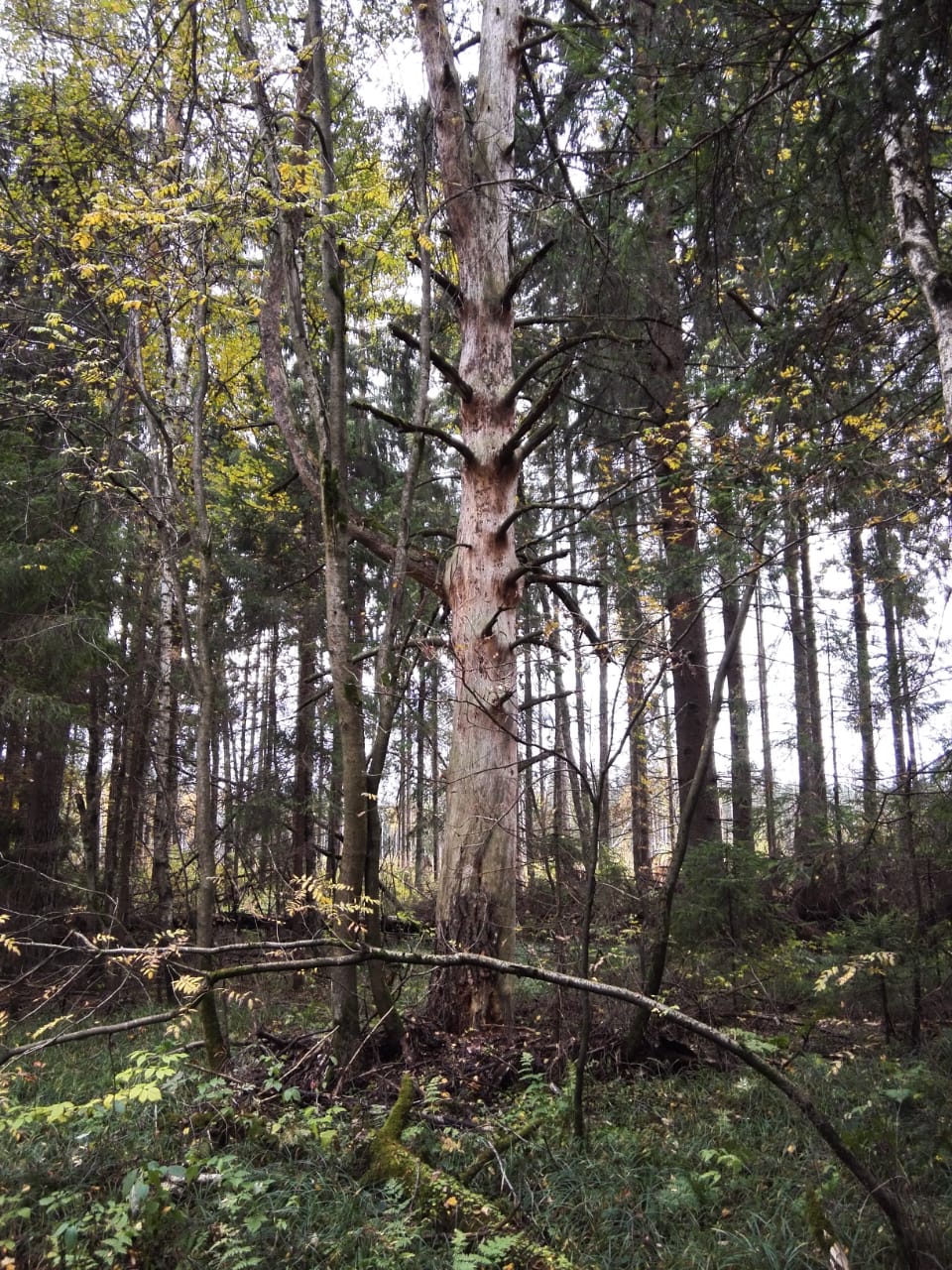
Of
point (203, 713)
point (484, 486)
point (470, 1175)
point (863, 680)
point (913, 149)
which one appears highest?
point (913, 149)

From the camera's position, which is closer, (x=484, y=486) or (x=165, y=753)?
(x=484, y=486)

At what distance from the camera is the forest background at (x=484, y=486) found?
4.05 metres

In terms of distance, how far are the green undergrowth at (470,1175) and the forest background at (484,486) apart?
0.30ft

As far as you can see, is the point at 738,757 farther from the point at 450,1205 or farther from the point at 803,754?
the point at 450,1205

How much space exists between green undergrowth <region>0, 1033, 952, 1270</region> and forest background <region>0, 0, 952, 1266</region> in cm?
9

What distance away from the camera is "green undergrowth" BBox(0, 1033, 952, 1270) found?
2867mm

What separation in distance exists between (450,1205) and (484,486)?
15.5 feet

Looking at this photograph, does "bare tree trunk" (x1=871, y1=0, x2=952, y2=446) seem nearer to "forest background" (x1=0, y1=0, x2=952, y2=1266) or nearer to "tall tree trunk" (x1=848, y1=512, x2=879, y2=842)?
"forest background" (x1=0, y1=0, x2=952, y2=1266)

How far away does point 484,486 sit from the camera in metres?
6.11

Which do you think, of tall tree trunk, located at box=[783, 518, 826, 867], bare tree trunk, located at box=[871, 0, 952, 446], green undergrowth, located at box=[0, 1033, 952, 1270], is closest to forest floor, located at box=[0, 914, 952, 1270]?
green undergrowth, located at box=[0, 1033, 952, 1270]

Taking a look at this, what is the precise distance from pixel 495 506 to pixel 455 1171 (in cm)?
443

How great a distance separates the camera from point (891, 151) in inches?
152

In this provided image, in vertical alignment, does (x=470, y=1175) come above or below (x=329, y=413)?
below

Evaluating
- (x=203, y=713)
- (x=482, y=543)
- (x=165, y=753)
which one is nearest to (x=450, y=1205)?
(x=203, y=713)
